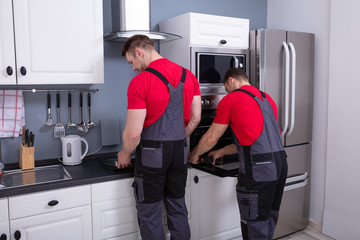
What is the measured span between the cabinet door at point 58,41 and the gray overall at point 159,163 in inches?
21.4

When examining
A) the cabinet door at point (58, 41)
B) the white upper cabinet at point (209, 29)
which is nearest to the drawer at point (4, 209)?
the cabinet door at point (58, 41)

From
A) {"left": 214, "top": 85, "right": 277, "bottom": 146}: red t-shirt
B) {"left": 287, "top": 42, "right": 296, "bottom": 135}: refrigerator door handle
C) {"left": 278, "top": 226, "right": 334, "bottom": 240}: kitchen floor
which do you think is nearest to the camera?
{"left": 214, "top": 85, "right": 277, "bottom": 146}: red t-shirt

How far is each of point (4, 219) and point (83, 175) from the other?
502mm

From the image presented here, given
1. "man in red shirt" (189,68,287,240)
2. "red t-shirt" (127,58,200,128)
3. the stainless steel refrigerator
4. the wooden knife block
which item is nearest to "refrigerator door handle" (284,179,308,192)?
the stainless steel refrigerator

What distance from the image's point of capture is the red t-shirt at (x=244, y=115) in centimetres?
212

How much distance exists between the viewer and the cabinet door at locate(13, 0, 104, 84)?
209 centimetres

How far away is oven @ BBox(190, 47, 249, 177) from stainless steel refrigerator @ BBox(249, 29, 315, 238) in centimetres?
20

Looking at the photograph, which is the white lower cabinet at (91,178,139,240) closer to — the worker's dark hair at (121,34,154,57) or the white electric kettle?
the white electric kettle

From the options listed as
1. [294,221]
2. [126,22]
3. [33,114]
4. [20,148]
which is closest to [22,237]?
[20,148]

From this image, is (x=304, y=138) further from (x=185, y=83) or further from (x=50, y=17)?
(x=50, y=17)

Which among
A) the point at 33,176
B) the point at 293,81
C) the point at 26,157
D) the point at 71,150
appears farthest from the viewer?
the point at 293,81

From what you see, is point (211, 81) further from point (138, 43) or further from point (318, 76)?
point (318, 76)

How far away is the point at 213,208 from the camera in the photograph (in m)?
2.65

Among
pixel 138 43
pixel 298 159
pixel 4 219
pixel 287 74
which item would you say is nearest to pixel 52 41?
pixel 138 43
